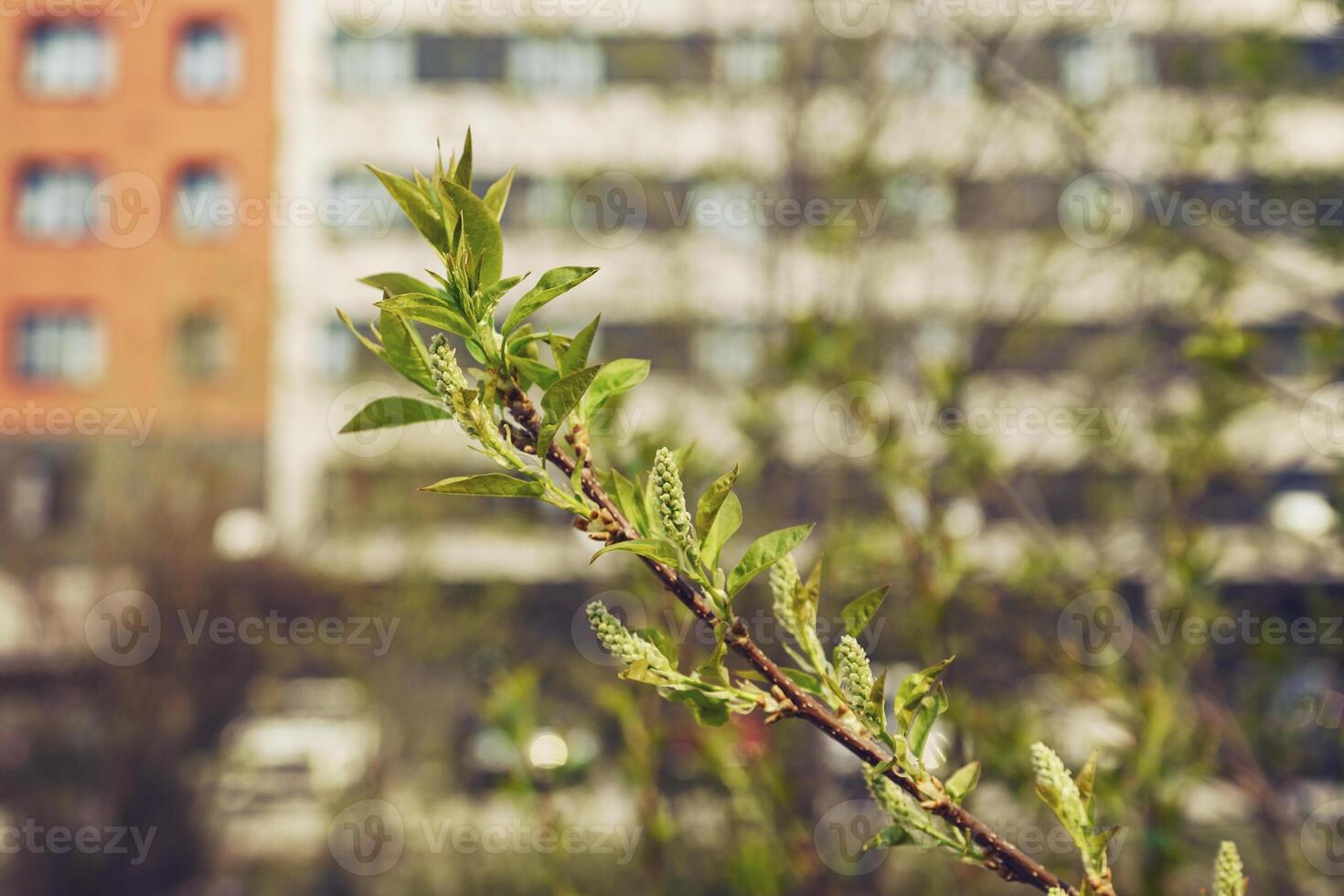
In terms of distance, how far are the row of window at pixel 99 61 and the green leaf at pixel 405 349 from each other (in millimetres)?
21808

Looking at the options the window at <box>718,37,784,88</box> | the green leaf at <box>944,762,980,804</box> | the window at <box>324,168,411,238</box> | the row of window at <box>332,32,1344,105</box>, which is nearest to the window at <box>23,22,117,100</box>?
the window at <box>324,168,411,238</box>

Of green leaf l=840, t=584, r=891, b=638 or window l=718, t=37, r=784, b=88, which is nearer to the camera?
green leaf l=840, t=584, r=891, b=638

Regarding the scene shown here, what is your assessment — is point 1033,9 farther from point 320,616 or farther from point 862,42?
point 320,616

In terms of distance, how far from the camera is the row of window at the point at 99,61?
19.9 meters

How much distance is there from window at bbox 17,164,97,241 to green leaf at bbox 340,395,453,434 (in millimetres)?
22801

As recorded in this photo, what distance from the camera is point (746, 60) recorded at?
9.02 m

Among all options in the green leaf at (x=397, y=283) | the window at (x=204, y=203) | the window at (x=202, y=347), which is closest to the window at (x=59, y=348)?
the window at (x=204, y=203)

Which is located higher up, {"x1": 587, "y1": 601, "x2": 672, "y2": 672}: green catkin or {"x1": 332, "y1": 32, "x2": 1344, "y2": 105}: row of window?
{"x1": 332, "y1": 32, "x2": 1344, "y2": 105}: row of window

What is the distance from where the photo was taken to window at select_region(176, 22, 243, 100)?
1997 centimetres

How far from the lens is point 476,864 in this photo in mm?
7336

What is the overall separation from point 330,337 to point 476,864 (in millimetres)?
13326

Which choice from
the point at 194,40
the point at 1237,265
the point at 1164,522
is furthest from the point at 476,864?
the point at 194,40

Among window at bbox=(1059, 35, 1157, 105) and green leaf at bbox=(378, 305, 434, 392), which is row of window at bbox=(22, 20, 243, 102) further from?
green leaf at bbox=(378, 305, 434, 392)

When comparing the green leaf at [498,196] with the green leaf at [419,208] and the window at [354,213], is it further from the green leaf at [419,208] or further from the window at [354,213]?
the window at [354,213]
